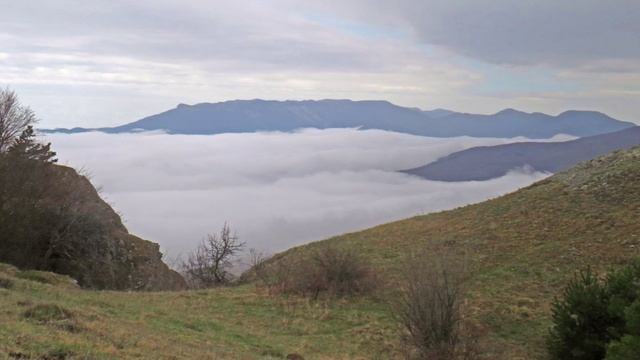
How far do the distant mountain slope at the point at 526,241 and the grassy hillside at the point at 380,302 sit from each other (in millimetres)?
85

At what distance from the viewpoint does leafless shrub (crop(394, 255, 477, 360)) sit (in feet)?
56.5

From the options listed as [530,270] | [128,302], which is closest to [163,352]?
[128,302]

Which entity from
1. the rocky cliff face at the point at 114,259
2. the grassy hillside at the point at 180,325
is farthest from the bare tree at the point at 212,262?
the grassy hillside at the point at 180,325

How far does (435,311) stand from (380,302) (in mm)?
10425

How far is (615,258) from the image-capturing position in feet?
94.8

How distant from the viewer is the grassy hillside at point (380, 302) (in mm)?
13148

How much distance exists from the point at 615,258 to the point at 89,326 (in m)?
24.9

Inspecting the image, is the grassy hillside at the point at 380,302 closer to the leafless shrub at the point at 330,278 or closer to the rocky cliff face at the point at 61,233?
the leafless shrub at the point at 330,278

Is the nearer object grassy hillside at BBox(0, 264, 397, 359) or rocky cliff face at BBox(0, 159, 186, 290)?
grassy hillside at BBox(0, 264, 397, 359)

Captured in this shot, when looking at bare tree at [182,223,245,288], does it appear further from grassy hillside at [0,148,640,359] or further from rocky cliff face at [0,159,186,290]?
grassy hillside at [0,148,640,359]

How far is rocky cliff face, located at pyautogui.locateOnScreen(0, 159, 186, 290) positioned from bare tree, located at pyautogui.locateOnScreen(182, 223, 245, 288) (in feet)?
12.8

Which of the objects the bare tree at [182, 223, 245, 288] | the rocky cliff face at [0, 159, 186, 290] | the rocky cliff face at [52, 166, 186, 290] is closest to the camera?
the rocky cliff face at [0, 159, 186, 290]

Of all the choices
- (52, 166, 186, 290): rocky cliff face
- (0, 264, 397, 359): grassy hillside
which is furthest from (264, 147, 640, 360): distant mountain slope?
(52, 166, 186, 290): rocky cliff face

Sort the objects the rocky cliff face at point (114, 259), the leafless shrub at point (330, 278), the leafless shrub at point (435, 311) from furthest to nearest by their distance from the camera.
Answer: the rocky cliff face at point (114, 259), the leafless shrub at point (330, 278), the leafless shrub at point (435, 311)
